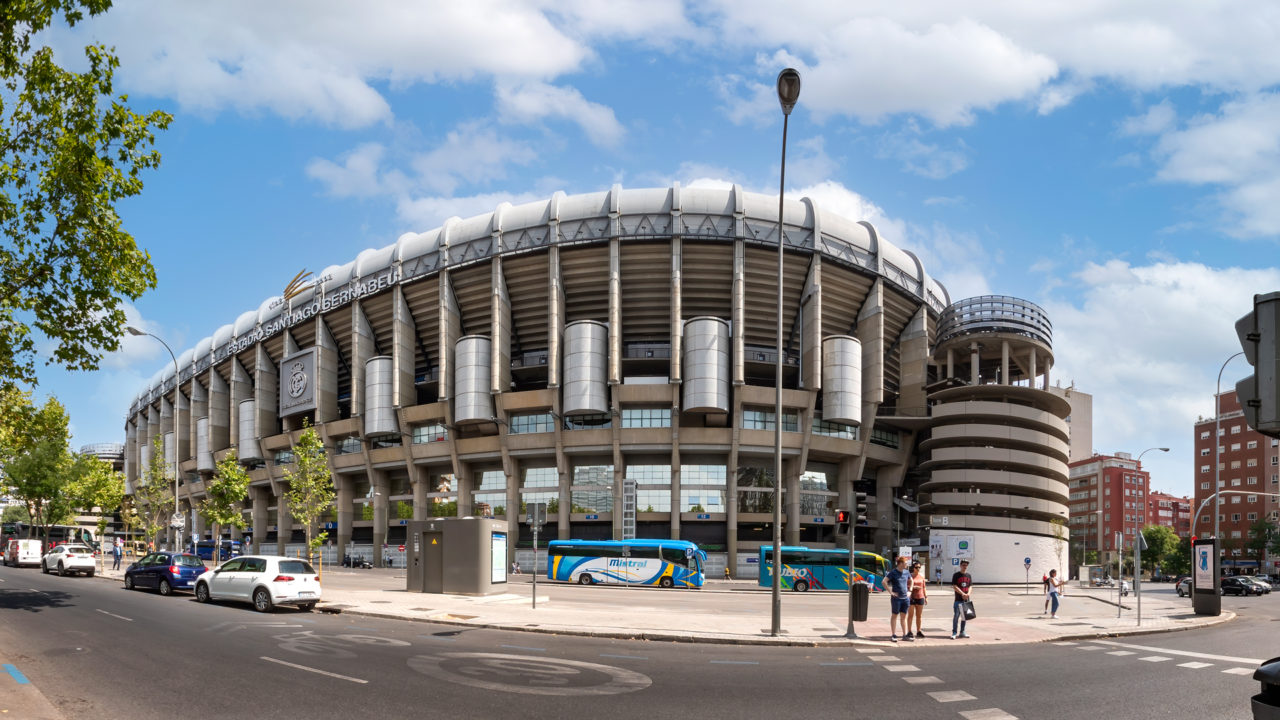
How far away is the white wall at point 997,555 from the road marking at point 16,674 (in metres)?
60.5

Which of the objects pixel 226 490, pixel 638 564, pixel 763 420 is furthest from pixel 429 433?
pixel 638 564

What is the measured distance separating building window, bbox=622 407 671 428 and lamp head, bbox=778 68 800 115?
143 ft

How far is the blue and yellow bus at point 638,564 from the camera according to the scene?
151ft

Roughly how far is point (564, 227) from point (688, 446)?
1878cm

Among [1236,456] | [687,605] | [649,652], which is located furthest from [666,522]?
[1236,456]

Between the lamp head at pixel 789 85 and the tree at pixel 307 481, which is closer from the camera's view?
the lamp head at pixel 789 85

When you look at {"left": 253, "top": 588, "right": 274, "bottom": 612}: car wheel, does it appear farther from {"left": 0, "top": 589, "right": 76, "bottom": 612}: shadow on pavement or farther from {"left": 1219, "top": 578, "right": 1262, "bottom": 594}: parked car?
{"left": 1219, "top": 578, "right": 1262, "bottom": 594}: parked car

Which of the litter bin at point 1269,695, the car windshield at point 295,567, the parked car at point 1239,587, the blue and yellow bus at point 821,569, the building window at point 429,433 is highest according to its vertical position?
the litter bin at point 1269,695

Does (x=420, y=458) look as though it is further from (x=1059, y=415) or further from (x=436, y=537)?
(x=1059, y=415)

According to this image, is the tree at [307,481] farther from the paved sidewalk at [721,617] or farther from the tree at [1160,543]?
the tree at [1160,543]

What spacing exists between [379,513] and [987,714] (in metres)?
67.0

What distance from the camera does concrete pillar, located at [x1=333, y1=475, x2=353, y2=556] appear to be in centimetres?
7406

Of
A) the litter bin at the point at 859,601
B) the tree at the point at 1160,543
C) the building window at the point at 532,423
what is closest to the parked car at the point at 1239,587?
the building window at the point at 532,423

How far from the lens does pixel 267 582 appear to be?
76.8ft
